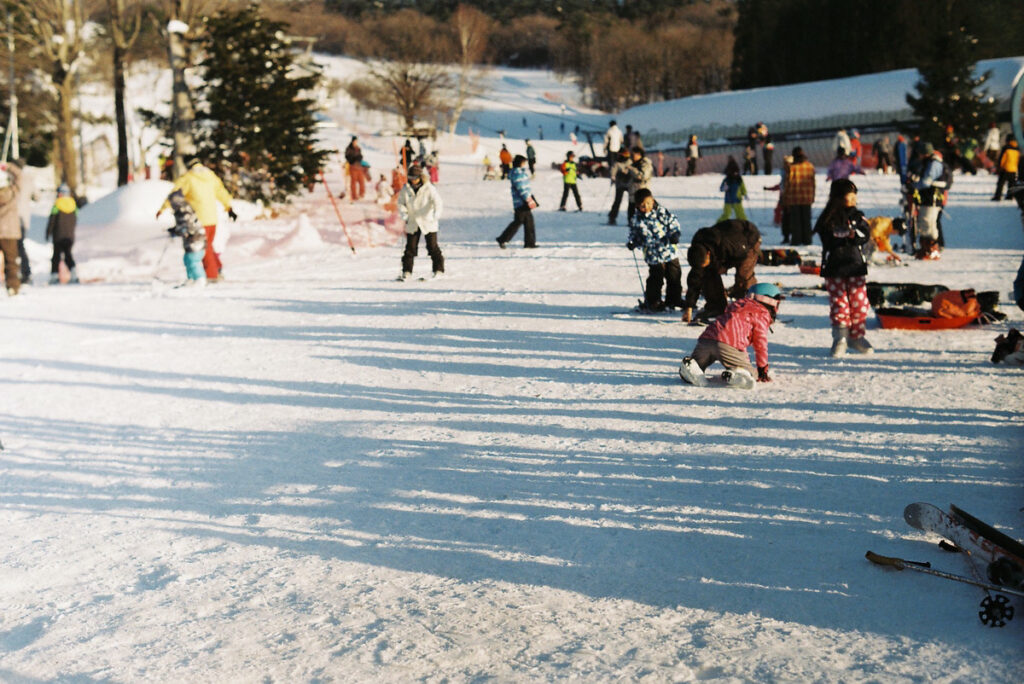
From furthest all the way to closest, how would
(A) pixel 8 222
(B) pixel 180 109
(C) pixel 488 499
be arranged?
1. (B) pixel 180 109
2. (A) pixel 8 222
3. (C) pixel 488 499

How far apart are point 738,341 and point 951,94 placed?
31.7 metres

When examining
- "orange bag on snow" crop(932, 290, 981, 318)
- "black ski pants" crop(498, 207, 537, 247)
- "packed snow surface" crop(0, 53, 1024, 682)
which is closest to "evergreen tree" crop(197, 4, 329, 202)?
"black ski pants" crop(498, 207, 537, 247)

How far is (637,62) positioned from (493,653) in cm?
7664

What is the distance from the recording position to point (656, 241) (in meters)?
9.57

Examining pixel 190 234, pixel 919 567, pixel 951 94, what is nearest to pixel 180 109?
pixel 190 234

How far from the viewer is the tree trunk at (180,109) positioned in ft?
66.8

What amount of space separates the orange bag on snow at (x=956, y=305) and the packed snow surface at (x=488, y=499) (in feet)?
0.61

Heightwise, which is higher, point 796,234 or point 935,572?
point 796,234

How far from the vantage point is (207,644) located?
360 centimetres

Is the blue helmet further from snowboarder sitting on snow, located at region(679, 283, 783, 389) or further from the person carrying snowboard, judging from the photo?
the person carrying snowboard

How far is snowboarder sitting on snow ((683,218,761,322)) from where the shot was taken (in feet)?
28.4

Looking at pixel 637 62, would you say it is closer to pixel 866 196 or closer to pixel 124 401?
pixel 866 196

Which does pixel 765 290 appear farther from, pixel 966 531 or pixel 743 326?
pixel 966 531

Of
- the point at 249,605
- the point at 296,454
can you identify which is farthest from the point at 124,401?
the point at 249,605
